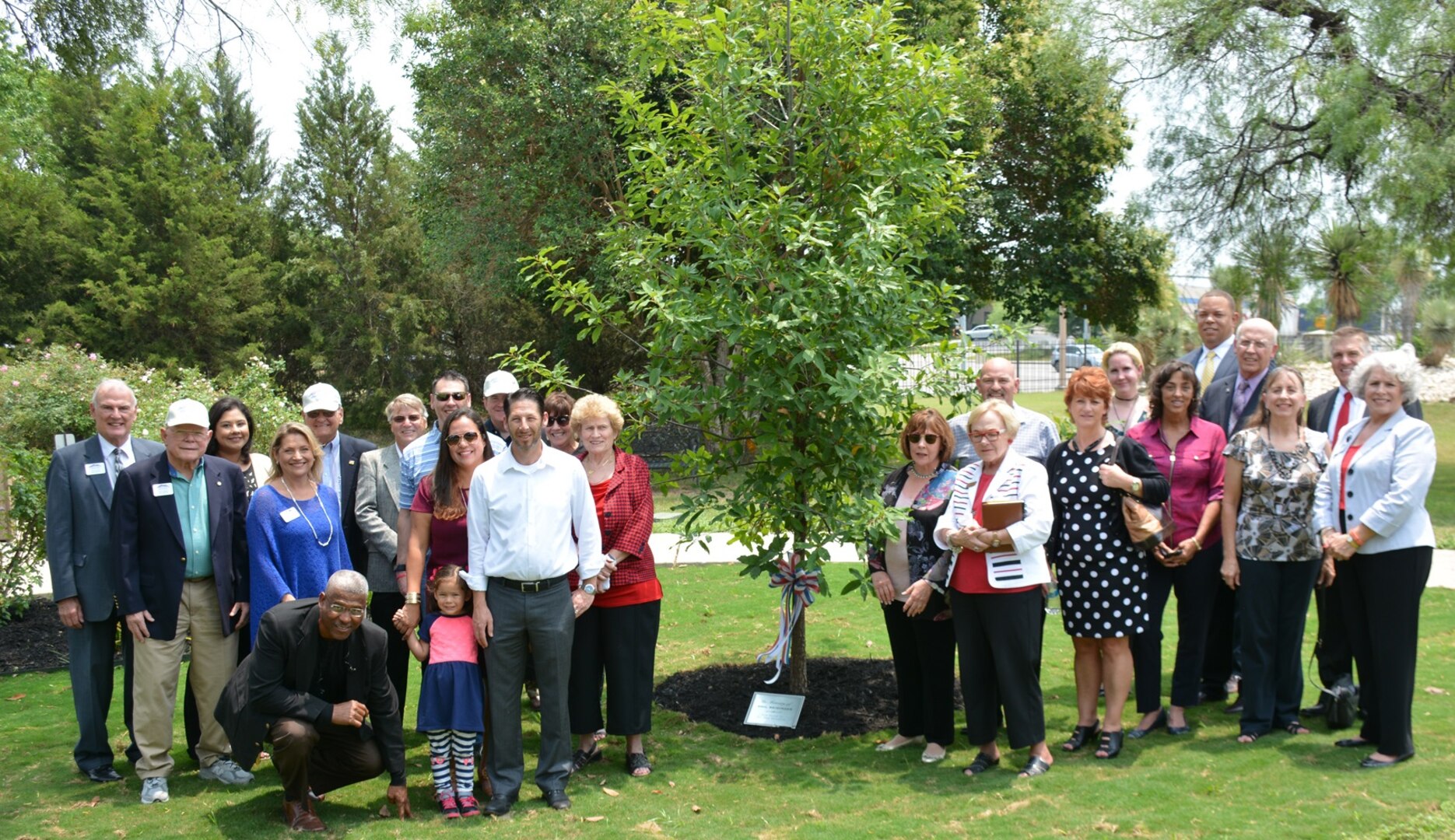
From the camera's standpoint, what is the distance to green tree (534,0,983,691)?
230 inches

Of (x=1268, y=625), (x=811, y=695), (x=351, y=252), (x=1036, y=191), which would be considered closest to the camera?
(x=1268, y=625)

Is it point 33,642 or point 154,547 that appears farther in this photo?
point 33,642

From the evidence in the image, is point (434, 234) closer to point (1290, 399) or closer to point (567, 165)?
point (567, 165)

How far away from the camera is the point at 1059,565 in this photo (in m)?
5.77

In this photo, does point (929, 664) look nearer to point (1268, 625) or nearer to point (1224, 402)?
point (1268, 625)

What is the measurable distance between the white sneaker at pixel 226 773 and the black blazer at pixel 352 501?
3.78ft

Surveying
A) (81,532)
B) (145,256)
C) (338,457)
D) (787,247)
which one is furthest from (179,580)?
(145,256)

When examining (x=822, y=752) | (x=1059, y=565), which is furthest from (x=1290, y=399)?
(x=822, y=752)

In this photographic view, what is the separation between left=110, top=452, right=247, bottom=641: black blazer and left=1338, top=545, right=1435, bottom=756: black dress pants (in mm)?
5584

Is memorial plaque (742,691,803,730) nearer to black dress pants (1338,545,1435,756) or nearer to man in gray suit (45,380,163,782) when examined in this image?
black dress pants (1338,545,1435,756)

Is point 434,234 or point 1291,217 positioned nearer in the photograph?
point 1291,217

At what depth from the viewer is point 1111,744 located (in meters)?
5.58

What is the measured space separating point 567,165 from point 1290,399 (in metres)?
15.9

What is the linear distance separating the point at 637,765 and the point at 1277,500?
349 centimetres
